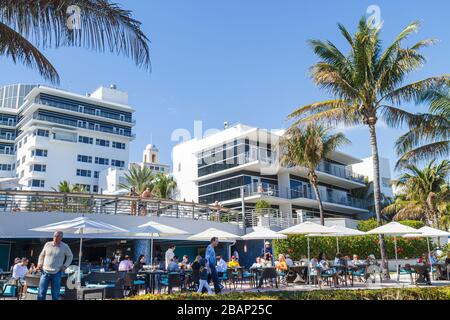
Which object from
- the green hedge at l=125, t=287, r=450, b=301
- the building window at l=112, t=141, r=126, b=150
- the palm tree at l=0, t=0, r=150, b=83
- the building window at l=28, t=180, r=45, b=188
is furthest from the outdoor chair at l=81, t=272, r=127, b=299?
the building window at l=112, t=141, r=126, b=150

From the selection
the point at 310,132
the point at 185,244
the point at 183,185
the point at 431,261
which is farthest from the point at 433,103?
the point at 183,185

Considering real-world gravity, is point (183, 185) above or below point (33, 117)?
below

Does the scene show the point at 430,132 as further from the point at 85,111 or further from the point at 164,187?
the point at 85,111

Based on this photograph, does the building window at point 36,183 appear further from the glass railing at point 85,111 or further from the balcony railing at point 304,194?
the balcony railing at point 304,194

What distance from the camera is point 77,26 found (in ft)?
23.1

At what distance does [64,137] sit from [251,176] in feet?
127

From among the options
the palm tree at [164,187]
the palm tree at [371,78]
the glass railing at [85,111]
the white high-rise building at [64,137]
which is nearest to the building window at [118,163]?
the white high-rise building at [64,137]

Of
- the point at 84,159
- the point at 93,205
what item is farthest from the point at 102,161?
the point at 93,205

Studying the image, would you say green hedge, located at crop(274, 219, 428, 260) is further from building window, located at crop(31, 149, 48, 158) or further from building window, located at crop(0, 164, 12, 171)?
building window, located at crop(0, 164, 12, 171)

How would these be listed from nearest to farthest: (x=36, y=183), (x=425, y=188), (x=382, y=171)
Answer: (x=425, y=188) < (x=382, y=171) < (x=36, y=183)

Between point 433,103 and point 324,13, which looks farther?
point 433,103
